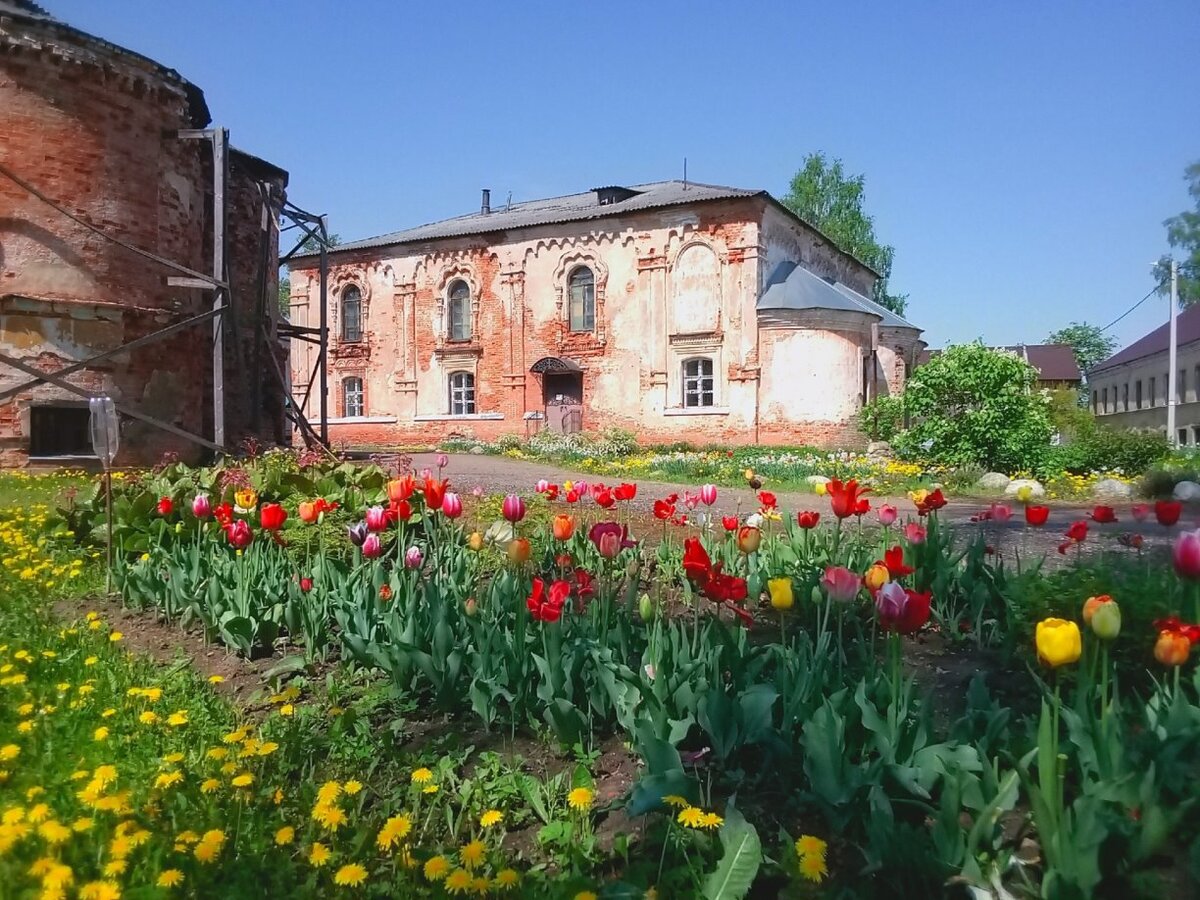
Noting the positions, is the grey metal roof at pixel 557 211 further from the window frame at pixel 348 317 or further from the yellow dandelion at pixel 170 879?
the yellow dandelion at pixel 170 879

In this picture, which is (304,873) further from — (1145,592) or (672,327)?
(672,327)

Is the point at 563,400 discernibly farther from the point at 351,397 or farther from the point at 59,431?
the point at 59,431

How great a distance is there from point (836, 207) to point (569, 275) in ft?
64.4

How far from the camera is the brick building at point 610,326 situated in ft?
71.6

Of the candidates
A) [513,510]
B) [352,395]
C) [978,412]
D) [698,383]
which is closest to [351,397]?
[352,395]

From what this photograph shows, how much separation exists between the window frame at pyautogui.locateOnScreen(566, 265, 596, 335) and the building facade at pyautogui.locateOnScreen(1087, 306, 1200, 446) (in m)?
20.9

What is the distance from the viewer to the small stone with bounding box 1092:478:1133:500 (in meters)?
12.7

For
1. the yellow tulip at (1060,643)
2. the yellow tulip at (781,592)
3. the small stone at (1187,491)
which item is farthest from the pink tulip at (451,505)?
the small stone at (1187,491)

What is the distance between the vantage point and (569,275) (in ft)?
80.8

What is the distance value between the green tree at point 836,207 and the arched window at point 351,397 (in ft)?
71.4

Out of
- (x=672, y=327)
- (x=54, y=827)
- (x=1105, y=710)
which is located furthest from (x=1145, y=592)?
(x=672, y=327)

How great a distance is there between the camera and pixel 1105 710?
2.06 m

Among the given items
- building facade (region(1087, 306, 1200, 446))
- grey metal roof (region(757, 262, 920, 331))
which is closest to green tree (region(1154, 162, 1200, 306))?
building facade (region(1087, 306, 1200, 446))

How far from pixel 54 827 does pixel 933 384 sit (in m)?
15.9
